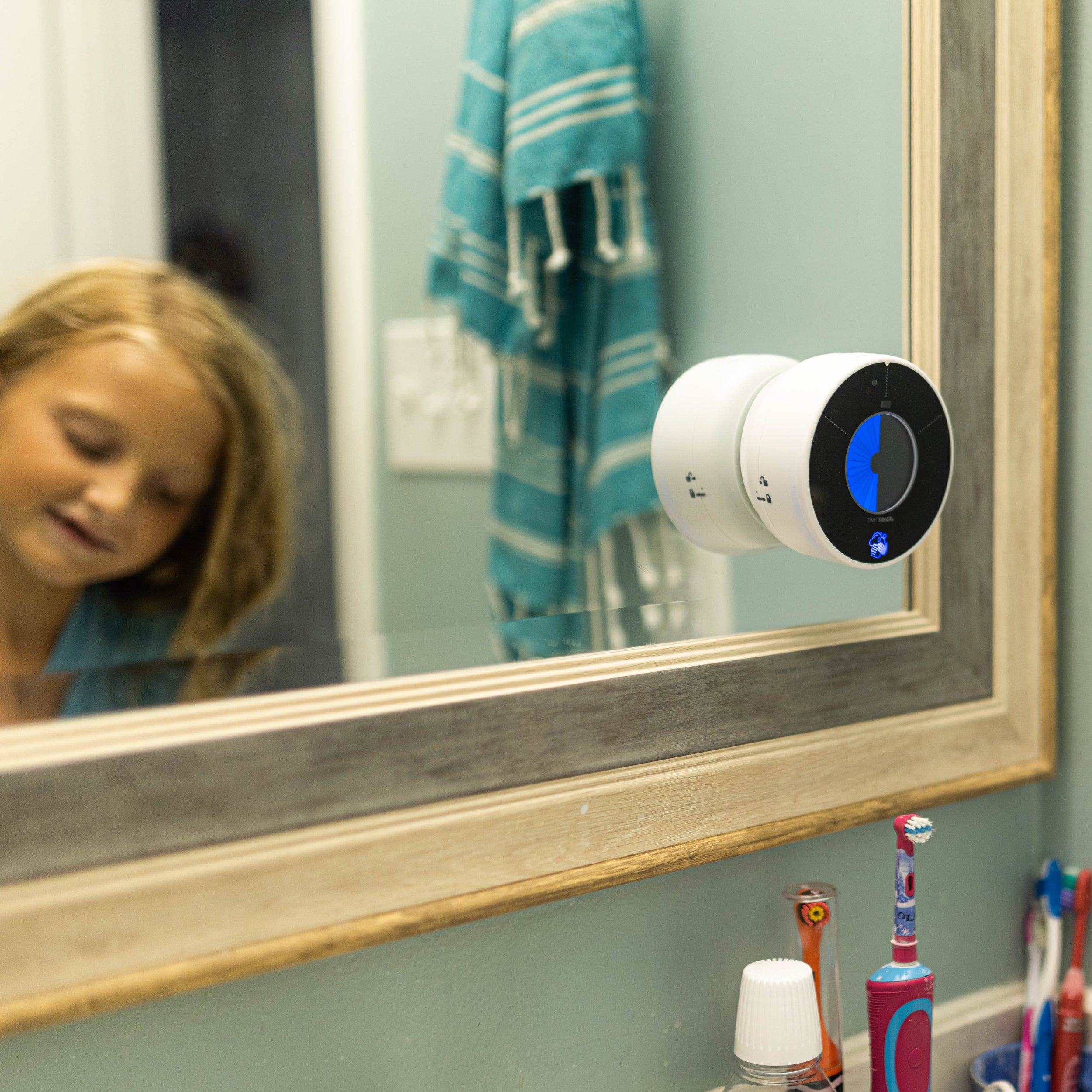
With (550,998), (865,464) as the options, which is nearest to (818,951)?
(550,998)

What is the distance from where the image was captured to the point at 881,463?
62 centimetres

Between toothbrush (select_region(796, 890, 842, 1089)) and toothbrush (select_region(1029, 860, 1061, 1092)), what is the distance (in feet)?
0.70

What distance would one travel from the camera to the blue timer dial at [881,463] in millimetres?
612

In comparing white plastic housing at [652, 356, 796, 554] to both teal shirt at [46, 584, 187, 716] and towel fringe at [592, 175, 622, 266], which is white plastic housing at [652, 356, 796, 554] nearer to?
towel fringe at [592, 175, 622, 266]

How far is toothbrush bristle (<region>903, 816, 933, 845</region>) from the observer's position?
→ 24.6 inches

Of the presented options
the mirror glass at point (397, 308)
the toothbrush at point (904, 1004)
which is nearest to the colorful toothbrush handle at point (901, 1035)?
the toothbrush at point (904, 1004)

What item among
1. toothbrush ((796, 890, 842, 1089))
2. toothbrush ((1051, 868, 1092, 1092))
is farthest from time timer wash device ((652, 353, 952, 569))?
toothbrush ((1051, 868, 1092, 1092))

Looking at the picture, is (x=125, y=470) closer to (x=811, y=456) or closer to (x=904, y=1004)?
(x=811, y=456)

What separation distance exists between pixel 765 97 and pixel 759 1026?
600 millimetres

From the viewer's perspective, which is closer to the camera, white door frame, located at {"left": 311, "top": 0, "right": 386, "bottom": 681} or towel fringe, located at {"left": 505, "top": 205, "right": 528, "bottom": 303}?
white door frame, located at {"left": 311, "top": 0, "right": 386, "bottom": 681}

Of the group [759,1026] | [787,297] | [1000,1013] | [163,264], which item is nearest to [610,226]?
[787,297]

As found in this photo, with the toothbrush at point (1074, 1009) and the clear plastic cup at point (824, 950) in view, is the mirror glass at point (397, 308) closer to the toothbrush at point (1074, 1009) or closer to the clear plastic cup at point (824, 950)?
the clear plastic cup at point (824, 950)

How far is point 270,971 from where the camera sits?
0.50 m

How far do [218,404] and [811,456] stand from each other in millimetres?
317
